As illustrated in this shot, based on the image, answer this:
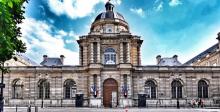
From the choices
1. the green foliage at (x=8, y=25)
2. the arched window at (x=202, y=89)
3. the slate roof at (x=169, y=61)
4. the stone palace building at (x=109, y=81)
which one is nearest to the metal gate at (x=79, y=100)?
the stone palace building at (x=109, y=81)

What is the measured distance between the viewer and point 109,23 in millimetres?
61344

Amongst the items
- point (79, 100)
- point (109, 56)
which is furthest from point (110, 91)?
point (109, 56)

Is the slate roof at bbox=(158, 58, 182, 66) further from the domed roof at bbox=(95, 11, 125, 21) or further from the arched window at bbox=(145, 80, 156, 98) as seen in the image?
the arched window at bbox=(145, 80, 156, 98)

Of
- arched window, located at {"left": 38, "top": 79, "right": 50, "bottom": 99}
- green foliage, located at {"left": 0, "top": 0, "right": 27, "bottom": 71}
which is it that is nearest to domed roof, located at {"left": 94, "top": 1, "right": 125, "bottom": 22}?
arched window, located at {"left": 38, "top": 79, "right": 50, "bottom": 99}

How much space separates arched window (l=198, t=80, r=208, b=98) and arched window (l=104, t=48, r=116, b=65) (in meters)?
14.6

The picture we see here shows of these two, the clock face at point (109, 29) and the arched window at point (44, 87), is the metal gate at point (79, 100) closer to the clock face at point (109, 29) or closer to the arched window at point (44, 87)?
the arched window at point (44, 87)

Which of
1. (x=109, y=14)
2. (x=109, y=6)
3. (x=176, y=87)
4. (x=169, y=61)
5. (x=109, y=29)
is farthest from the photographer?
(x=169, y=61)

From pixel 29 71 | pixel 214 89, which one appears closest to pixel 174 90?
pixel 214 89

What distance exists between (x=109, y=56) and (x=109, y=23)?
7193 mm

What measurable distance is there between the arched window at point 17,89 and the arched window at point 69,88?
7.14 meters

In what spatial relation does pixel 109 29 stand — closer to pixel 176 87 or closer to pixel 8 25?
pixel 176 87

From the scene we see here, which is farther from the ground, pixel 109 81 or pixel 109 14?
pixel 109 14

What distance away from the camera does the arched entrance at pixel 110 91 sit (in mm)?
55469

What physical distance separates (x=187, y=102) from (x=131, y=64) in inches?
434
